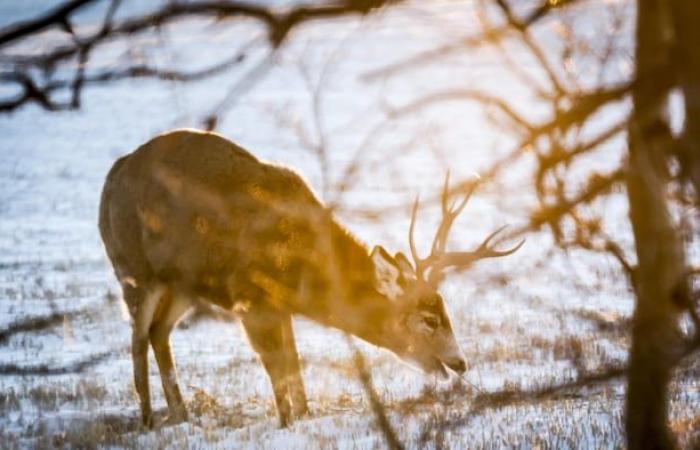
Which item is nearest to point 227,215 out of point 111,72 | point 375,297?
point 375,297

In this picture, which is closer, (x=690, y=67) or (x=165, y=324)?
(x=690, y=67)

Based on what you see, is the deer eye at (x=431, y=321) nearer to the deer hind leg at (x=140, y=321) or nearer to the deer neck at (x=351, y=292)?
the deer neck at (x=351, y=292)

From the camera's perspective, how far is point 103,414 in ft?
31.4

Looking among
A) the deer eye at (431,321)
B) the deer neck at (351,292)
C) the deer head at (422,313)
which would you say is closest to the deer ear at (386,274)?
the deer head at (422,313)

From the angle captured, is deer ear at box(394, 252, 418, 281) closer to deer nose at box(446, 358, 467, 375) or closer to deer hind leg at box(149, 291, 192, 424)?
deer nose at box(446, 358, 467, 375)

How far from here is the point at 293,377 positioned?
954cm

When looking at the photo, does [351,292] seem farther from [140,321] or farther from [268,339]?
[140,321]

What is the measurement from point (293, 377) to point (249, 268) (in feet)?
3.02

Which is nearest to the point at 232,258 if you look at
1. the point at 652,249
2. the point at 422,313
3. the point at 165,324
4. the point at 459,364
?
the point at 165,324

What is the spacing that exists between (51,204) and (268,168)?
19140mm

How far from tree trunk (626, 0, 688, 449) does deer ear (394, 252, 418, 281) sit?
482 centimetres

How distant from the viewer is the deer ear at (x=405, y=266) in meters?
9.08

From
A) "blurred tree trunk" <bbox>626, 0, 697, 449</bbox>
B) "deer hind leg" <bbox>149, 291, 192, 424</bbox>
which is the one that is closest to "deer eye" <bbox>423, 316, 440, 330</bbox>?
"deer hind leg" <bbox>149, 291, 192, 424</bbox>

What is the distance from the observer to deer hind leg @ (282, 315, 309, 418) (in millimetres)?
9414
